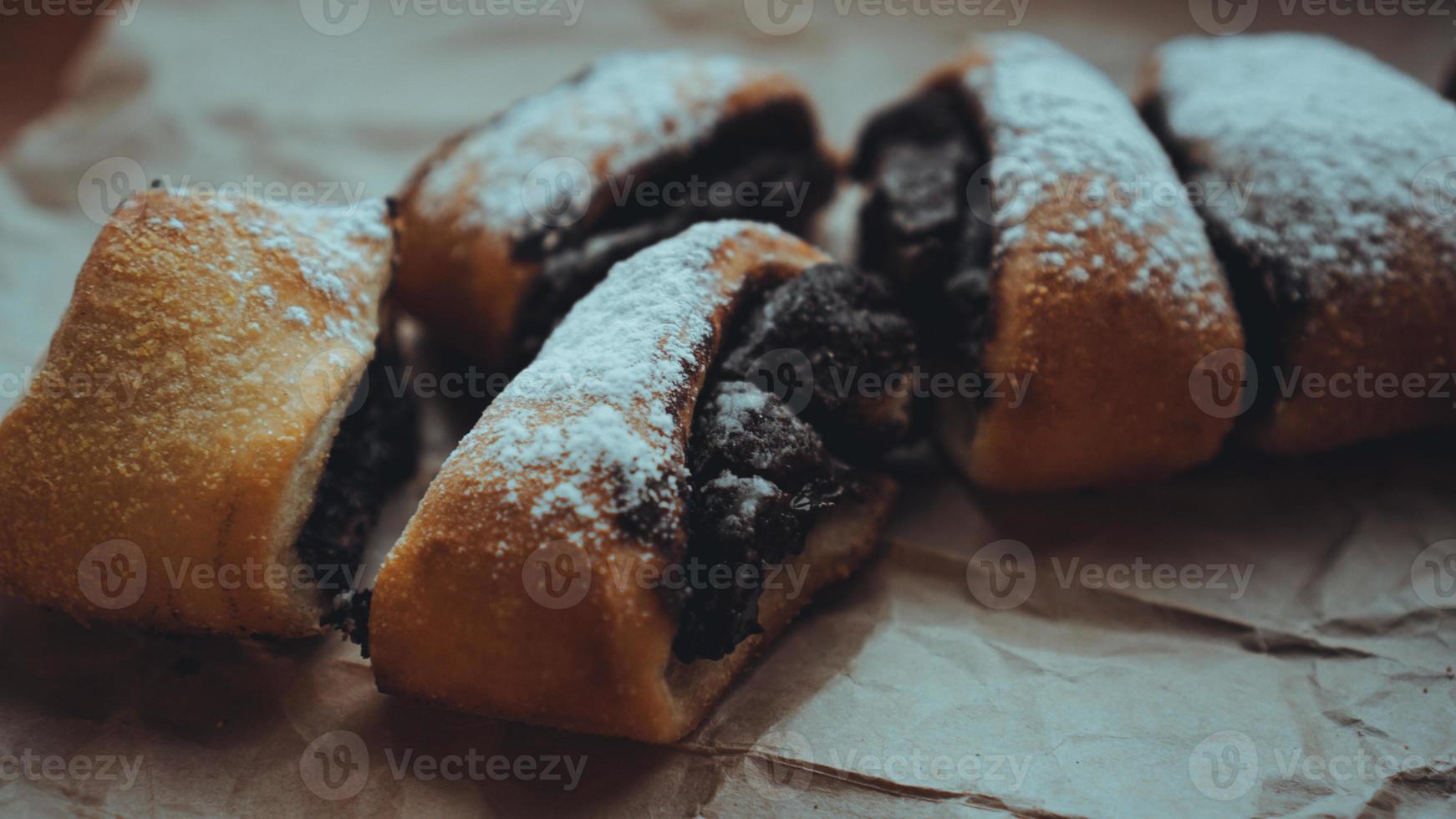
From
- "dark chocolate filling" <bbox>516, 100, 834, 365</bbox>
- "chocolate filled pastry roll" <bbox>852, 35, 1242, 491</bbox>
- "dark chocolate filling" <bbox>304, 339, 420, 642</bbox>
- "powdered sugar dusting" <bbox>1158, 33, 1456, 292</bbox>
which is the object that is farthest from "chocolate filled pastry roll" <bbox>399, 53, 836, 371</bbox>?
"powdered sugar dusting" <bbox>1158, 33, 1456, 292</bbox>

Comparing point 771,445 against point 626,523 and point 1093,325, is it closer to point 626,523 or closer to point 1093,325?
point 626,523

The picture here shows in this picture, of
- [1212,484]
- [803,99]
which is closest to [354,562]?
[803,99]

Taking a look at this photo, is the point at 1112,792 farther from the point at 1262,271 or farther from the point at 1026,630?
the point at 1262,271

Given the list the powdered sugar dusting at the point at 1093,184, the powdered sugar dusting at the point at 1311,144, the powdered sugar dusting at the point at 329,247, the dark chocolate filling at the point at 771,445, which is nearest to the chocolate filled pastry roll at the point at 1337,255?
the powdered sugar dusting at the point at 1311,144

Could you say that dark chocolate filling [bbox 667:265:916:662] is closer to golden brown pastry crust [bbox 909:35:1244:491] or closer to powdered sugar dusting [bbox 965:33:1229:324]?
golden brown pastry crust [bbox 909:35:1244:491]

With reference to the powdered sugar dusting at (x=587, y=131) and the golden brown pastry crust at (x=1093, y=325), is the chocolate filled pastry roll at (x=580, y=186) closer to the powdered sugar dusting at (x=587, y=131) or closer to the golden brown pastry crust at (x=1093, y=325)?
the powdered sugar dusting at (x=587, y=131)

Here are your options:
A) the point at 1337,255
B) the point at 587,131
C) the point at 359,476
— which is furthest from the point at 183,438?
the point at 1337,255

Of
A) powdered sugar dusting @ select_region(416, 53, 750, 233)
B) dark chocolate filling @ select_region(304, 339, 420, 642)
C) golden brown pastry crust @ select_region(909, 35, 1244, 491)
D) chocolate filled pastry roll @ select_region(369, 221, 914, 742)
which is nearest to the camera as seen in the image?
chocolate filled pastry roll @ select_region(369, 221, 914, 742)
